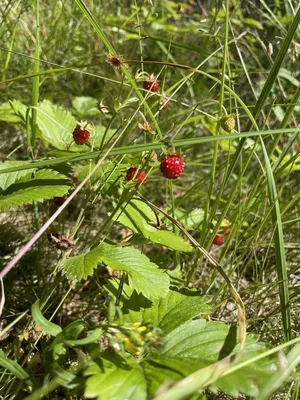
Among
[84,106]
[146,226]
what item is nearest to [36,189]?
[146,226]

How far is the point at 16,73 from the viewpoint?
6.66 feet

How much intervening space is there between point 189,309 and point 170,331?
0.07 m

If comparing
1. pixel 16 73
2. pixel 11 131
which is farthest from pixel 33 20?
pixel 11 131

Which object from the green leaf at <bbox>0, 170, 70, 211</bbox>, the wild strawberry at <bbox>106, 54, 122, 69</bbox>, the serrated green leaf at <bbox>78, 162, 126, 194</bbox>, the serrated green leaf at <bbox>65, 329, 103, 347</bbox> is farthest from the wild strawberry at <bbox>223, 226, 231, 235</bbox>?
the serrated green leaf at <bbox>65, 329, 103, 347</bbox>

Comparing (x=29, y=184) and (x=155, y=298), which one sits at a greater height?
(x=29, y=184)

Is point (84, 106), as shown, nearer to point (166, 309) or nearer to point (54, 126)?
point (54, 126)

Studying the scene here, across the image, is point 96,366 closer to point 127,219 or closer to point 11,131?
point 127,219

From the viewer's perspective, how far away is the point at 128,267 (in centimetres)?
97

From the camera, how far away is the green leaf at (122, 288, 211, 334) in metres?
0.95

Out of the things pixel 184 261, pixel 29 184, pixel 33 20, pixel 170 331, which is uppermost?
pixel 33 20

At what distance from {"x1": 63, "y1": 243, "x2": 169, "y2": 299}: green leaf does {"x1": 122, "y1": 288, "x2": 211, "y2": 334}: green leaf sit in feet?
0.14

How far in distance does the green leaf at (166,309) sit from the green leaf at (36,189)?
246 mm

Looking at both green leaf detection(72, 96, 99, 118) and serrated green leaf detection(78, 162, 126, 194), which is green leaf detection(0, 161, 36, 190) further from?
green leaf detection(72, 96, 99, 118)

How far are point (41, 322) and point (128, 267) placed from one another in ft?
0.72
